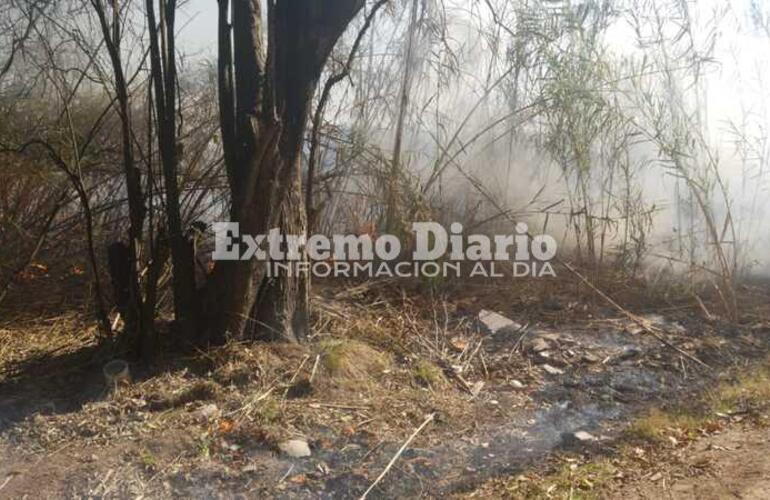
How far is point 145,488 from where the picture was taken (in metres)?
2.59

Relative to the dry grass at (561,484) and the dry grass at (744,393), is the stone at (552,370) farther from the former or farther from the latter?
the dry grass at (561,484)

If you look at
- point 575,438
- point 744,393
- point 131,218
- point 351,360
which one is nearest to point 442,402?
point 351,360

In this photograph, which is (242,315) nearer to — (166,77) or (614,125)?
(166,77)

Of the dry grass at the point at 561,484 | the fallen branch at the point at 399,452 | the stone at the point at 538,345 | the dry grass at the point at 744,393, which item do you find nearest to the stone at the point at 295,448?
the fallen branch at the point at 399,452

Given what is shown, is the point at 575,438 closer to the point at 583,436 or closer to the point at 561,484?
the point at 583,436

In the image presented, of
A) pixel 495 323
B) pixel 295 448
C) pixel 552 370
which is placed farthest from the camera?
pixel 495 323

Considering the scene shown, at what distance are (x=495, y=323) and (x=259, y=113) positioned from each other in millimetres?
2100

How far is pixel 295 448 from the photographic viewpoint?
2.91 meters

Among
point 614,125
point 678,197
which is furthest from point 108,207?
point 678,197

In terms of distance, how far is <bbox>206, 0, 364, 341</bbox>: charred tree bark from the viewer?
131 inches

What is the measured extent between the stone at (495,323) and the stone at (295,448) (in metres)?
1.83

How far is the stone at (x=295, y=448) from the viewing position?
289 centimetres

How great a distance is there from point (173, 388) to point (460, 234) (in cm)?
258

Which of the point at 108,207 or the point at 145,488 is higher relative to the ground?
the point at 108,207
